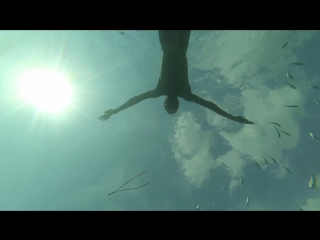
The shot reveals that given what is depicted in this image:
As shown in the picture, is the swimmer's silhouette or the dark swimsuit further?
the dark swimsuit

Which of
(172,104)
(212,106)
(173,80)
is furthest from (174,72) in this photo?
(212,106)

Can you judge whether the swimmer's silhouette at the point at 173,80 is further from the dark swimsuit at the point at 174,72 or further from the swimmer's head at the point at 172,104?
the swimmer's head at the point at 172,104

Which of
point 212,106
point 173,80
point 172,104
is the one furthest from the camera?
point 173,80

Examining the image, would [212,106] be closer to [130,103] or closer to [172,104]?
[172,104]

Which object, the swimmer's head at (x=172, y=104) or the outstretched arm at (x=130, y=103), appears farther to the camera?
the outstretched arm at (x=130, y=103)

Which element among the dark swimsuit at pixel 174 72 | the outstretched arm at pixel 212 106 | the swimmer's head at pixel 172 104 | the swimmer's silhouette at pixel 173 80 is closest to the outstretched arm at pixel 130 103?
the swimmer's silhouette at pixel 173 80

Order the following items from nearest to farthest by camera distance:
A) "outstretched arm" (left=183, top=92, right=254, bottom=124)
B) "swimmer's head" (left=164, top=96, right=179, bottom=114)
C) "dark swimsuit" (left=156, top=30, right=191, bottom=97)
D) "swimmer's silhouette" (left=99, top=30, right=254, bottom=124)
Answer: "swimmer's head" (left=164, top=96, right=179, bottom=114) → "outstretched arm" (left=183, top=92, right=254, bottom=124) → "swimmer's silhouette" (left=99, top=30, right=254, bottom=124) → "dark swimsuit" (left=156, top=30, right=191, bottom=97)

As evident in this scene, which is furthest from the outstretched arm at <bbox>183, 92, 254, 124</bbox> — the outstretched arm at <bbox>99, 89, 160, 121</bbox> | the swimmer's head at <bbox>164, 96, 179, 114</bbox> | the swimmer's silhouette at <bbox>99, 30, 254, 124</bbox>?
the outstretched arm at <bbox>99, 89, 160, 121</bbox>

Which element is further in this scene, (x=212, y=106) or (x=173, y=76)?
(x=173, y=76)

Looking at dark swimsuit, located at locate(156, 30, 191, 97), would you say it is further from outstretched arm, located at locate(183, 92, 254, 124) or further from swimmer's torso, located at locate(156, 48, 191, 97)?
outstretched arm, located at locate(183, 92, 254, 124)
